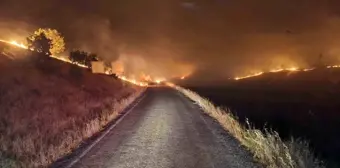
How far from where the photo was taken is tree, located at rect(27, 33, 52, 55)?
346ft

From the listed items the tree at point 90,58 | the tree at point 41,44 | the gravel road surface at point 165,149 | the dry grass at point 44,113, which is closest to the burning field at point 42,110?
the dry grass at point 44,113

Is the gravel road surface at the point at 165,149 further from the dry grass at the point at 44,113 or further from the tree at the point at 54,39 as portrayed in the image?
the tree at the point at 54,39

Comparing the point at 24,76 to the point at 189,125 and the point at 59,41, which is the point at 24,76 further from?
the point at 59,41

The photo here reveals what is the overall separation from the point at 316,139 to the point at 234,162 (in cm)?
1589

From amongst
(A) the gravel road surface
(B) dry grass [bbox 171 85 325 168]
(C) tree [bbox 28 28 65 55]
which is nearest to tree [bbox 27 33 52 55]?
(C) tree [bbox 28 28 65 55]

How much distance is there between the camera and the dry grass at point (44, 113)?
1337 centimetres

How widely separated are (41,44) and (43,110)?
259 ft

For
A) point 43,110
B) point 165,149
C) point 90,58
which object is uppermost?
point 90,58

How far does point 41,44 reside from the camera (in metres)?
106

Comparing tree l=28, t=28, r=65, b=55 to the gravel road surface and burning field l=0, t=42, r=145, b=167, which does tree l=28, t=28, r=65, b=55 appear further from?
the gravel road surface

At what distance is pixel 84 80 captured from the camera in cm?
7125

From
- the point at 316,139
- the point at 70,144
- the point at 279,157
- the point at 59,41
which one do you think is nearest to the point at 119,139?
the point at 70,144

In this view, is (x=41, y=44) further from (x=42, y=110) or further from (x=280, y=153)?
(x=280, y=153)

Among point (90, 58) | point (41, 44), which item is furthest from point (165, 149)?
point (90, 58)
